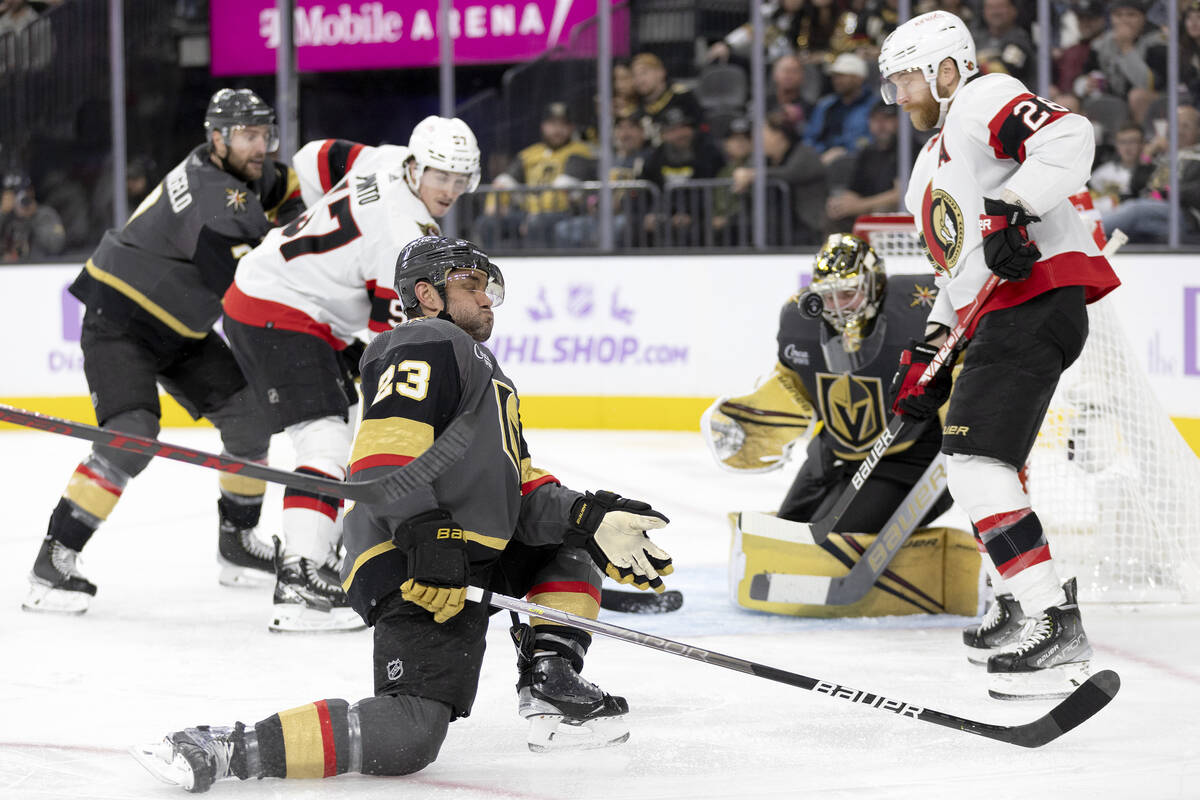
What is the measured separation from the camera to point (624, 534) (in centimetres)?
224

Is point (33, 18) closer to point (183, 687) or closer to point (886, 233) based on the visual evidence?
point (886, 233)

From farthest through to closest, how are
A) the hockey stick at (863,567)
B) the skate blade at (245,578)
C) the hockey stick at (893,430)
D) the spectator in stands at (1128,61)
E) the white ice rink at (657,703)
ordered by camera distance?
the spectator in stands at (1128,61), the skate blade at (245,578), the hockey stick at (863,567), the hockey stick at (893,430), the white ice rink at (657,703)

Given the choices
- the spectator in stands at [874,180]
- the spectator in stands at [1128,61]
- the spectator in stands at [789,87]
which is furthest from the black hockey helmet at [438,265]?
the spectator in stands at [789,87]

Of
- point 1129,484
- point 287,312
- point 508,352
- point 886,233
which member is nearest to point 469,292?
point 287,312

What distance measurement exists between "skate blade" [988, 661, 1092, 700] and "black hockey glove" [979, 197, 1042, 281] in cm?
65

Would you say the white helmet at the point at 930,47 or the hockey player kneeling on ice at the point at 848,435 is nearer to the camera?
the white helmet at the point at 930,47

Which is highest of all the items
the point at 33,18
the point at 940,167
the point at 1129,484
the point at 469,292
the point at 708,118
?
the point at 33,18

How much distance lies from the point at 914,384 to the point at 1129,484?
2.74ft

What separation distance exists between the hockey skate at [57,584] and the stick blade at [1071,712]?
2052mm

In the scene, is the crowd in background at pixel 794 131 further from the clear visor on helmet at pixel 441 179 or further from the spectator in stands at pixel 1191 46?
the clear visor on helmet at pixel 441 179

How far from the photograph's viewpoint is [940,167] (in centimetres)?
280

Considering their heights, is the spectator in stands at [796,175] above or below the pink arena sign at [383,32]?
below

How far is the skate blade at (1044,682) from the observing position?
2592mm

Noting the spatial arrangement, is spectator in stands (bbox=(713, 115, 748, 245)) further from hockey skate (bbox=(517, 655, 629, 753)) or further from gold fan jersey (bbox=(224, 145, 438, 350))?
hockey skate (bbox=(517, 655, 629, 753))
